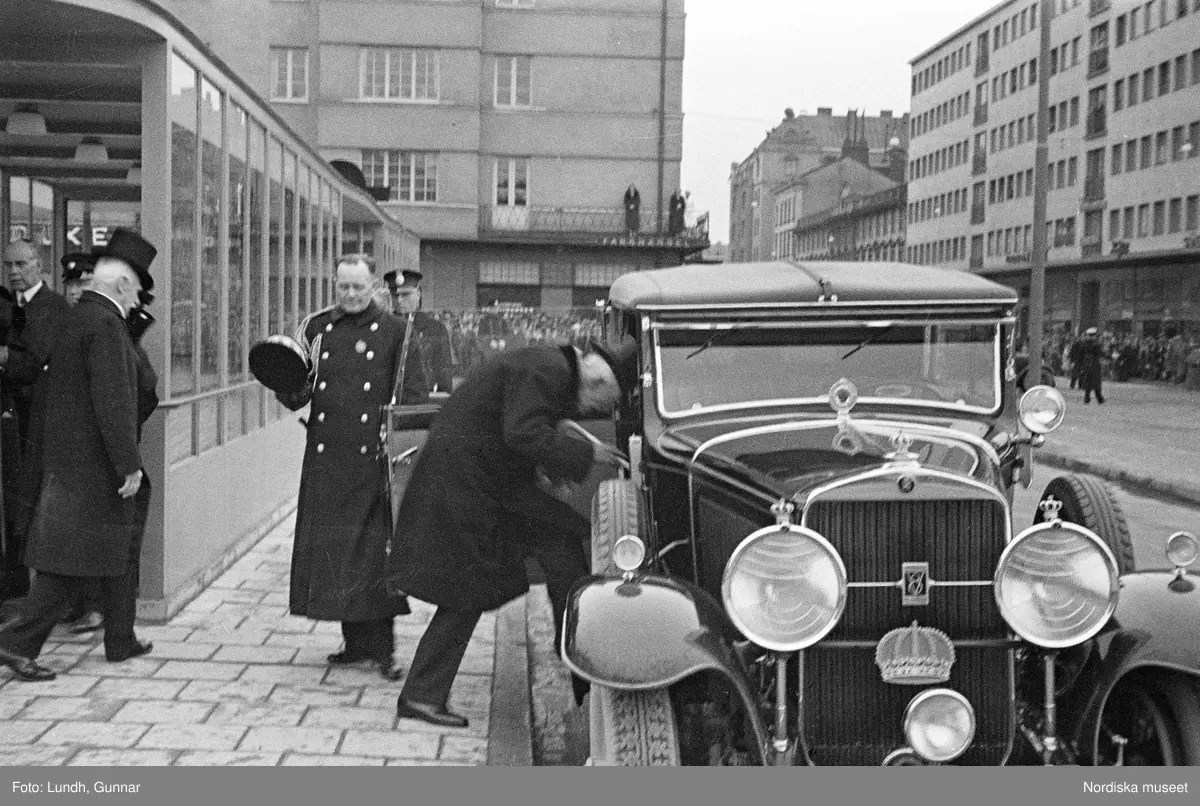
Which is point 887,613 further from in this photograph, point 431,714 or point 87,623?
point 87,623

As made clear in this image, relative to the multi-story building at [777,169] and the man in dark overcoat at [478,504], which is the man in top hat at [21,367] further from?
the multi-story building at [777,169]

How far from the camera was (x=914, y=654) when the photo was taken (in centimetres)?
417

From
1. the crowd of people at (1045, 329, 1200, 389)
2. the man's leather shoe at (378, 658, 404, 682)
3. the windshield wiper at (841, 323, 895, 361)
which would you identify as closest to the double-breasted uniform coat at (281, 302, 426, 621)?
the man's leather shoe at (378, 658, 404, 682)

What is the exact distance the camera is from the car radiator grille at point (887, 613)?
4172mm

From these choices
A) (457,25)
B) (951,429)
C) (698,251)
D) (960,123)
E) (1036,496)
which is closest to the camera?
(951,429)

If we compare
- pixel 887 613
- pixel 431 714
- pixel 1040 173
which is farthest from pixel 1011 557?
pixel 1040 173

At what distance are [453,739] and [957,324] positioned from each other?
258 cm

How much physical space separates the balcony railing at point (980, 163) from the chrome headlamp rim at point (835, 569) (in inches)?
354

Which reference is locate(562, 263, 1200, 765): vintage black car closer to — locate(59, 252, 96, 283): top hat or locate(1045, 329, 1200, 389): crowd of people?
locate(59, 252, 96, 283): top hat

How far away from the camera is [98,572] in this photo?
604 centimetres

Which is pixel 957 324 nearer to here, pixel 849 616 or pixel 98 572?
pixel 849 616
